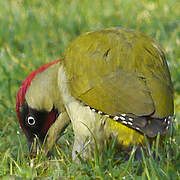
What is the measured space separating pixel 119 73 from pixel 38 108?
0.75 metres

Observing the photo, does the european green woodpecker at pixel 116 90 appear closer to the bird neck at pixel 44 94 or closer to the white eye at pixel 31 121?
the bird neck at pixel 44 94

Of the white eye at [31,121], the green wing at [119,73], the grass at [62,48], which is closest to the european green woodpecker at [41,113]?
the white eye at [31,121]

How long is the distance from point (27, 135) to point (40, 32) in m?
2.26

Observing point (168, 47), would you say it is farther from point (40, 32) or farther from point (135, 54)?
point (135, 54)

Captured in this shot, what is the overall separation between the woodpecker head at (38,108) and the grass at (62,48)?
0.54 ft

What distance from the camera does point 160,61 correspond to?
3789 millimetres

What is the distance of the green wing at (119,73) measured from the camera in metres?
3.32

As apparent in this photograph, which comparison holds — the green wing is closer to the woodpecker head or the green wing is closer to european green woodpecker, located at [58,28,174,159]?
european green woodpecker, located at [58,28,174,159]

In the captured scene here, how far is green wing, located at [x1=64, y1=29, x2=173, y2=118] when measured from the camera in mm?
3316

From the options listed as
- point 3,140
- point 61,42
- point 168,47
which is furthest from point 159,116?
point 61,42

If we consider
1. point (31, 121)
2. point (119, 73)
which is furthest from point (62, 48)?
point (119, 73)

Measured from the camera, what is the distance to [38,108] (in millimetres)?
3875

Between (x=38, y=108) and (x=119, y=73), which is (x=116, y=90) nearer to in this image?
(x=119, y=73)

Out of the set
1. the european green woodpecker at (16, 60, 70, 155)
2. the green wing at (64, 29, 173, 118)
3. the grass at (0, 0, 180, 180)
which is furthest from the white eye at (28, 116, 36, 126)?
the green wing at (64, 29, 173, 118)
